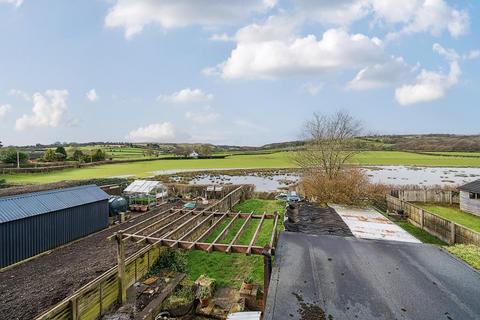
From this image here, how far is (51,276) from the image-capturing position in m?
12.8

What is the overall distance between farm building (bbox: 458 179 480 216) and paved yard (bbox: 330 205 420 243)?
1083 cm

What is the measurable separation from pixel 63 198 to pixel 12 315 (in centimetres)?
951

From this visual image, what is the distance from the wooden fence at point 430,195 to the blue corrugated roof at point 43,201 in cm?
2659

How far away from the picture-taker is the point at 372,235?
448 inches

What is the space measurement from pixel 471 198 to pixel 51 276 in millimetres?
28235

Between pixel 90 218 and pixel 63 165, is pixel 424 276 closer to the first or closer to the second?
pixel 90 218

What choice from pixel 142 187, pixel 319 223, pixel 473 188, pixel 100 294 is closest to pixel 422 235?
pixel 473 188

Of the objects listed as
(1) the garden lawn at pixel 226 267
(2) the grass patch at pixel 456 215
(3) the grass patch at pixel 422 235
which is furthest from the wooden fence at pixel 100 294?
(2) the grass patch at pixel 456 215

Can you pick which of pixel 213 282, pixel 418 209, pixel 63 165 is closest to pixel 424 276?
pixel 213 282

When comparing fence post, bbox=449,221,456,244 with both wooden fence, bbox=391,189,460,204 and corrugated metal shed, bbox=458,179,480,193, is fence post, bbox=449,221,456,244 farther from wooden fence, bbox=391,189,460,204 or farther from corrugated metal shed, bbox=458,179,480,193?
wooden fence, bbox=391,189,460,204

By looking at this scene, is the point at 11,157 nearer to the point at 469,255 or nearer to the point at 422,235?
the point at 422,235

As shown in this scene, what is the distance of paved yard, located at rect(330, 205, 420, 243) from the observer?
11.3 meters

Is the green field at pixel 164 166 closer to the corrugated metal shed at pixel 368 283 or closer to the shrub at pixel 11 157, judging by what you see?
the shrub at pixel 11 157

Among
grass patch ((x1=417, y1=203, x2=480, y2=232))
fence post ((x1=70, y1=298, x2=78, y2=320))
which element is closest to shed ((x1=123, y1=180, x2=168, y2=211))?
fence post ((x1=70, y1=298, x2=78, y2=320))
